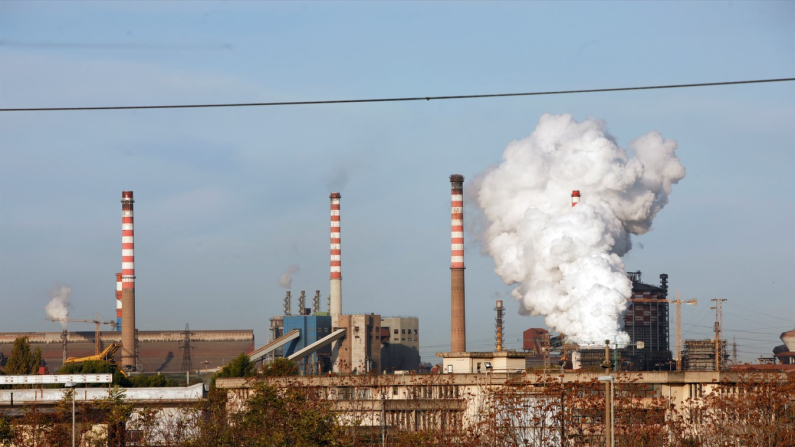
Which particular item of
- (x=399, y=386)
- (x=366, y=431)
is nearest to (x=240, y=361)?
(x=399, y=386)

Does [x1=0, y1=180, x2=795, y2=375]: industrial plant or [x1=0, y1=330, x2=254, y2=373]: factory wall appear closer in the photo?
[x1=0, y1=180, x2=795, y2=375]: industrial plant

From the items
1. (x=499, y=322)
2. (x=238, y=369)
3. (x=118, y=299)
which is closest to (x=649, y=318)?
(x=499, y=322)

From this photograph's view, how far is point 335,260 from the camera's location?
98.8 m

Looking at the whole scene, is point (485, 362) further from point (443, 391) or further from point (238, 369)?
point (238, 369)

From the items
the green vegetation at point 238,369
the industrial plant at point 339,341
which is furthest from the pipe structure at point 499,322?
the green vegetation at point 238,369

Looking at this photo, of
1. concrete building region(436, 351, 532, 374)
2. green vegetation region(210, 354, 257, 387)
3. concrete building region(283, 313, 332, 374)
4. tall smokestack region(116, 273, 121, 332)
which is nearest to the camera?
concrete building region(436, 351, 532, 374)

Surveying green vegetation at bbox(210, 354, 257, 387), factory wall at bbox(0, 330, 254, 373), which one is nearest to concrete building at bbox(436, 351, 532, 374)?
green vegetation at bbox(210, 354, 257, 387)

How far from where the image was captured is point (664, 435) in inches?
1478

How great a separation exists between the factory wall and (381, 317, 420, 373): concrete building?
1527cm

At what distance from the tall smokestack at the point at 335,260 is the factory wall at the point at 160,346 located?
15291 mm

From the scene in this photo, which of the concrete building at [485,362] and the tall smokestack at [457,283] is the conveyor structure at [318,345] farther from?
the concrete building at [485,362]

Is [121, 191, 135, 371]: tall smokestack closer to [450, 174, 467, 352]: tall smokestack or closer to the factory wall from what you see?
the factory wall

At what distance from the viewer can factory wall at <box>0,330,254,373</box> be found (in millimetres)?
109688

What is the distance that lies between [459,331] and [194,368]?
1454 inches
